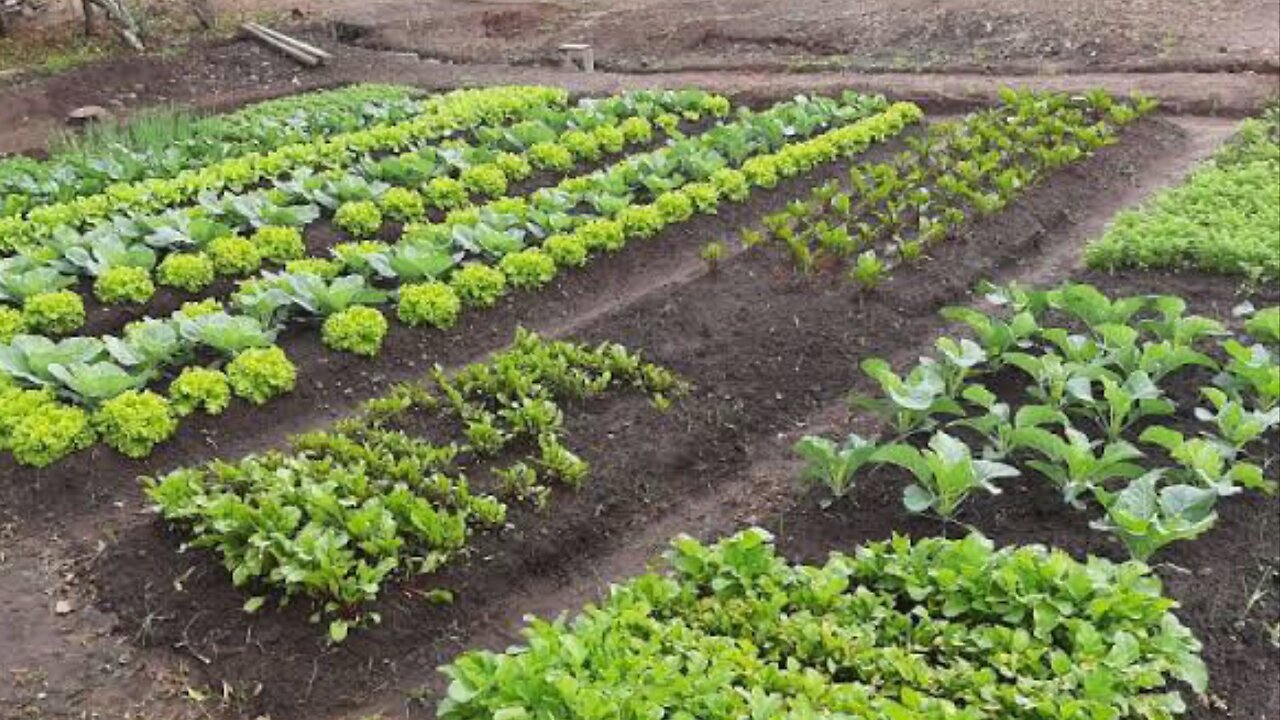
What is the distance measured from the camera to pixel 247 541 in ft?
18.6

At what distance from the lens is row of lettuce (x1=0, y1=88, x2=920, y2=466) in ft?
22.8

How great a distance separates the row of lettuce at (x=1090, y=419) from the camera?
5.66 m

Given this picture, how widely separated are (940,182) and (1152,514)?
5391 millimetres

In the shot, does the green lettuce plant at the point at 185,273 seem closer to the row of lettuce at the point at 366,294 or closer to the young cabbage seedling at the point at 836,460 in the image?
the row of lettuce at the point at 366,294

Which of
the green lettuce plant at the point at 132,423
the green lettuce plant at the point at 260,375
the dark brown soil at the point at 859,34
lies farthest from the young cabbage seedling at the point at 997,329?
the dark brown soil at the point at 859,34

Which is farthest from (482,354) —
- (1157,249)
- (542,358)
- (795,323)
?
(1157,249)

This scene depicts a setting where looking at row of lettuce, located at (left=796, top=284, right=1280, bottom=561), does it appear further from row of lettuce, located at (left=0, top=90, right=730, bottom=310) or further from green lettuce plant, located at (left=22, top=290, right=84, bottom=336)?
green lettuce plant, located at (left=22, top=290, right=84, bottom=336)

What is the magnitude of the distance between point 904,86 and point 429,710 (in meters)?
12.5

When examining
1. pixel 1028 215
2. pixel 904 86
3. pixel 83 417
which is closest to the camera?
pixel 83 417

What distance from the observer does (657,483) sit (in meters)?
6.66

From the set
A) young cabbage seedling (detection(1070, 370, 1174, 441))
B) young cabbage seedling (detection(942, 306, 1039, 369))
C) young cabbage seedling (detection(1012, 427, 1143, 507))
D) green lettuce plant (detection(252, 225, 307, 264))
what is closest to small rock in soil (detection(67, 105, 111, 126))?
green lettuce plant (detection(252, 225, 307, 264))

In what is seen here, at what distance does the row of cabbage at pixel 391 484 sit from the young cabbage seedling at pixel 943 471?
174cm

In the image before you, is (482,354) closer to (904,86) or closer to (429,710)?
(429,710)

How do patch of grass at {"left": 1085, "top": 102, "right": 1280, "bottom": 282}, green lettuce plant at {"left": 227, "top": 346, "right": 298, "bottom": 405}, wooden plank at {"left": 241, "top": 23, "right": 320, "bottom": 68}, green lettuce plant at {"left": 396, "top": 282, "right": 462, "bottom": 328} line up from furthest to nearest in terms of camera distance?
wooden plank at {"left": 241, "top": 23, "right": 320, "bottom": 68} < patch of grass at {"left": 1085, "top": 102, "right": 1280, "bottom": 282} < green lettuce plant at {"left": 396, "top": 282, "right": 462, "bottom": 328} < green lettuce plant at {"left": 227, "top": 346, "right": 298, "bottom": 405}
